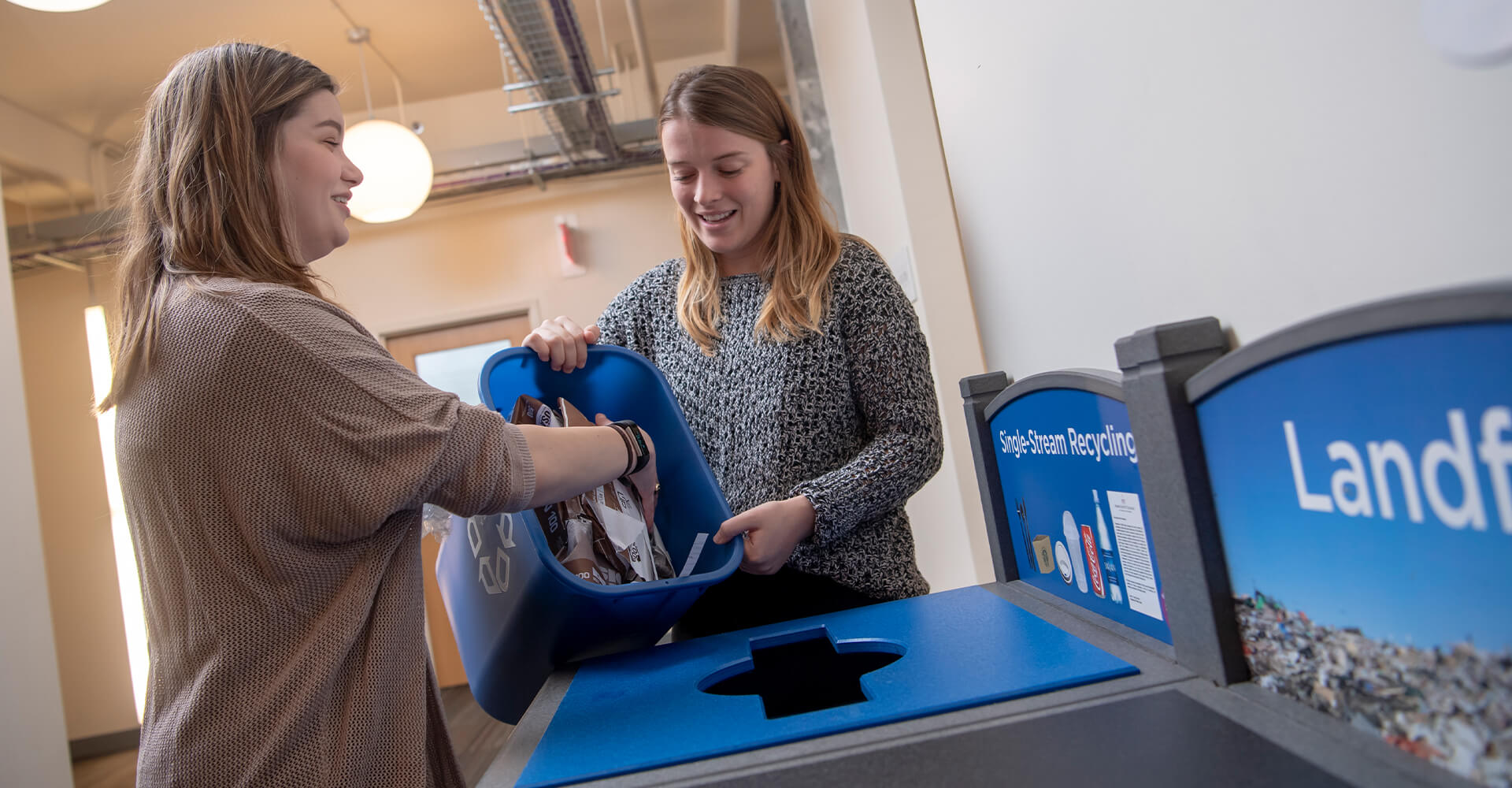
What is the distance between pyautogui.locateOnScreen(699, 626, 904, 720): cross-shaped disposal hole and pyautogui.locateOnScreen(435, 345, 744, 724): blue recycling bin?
88 millimetres

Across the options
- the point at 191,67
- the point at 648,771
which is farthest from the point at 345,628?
the point at 191,67

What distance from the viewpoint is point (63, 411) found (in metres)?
4.75

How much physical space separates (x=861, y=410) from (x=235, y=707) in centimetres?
73

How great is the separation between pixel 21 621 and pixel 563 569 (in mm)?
2526

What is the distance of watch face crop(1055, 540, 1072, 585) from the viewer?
0.82 m

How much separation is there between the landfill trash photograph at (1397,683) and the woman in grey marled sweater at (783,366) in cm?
50

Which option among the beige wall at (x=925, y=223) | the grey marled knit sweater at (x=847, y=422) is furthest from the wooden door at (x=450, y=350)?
the grey marled knit sweater at (x=847, y=422)

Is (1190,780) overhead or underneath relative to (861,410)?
underneath

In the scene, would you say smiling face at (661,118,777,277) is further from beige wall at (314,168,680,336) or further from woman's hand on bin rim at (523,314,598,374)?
beige wall at (314,168,680,336)

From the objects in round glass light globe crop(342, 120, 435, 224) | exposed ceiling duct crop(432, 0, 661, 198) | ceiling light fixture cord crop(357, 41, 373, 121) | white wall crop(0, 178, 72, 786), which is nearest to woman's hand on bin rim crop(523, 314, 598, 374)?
exposed ceiling duct crop(432, 0, 661, 198)

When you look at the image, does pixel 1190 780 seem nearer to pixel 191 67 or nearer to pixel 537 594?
pixel 537 594

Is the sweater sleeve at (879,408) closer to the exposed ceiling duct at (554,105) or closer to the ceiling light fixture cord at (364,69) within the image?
the exposed ceiling duct at (554,105)

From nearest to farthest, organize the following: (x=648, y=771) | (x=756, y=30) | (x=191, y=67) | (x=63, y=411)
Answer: (x=648, y=771) < (x=191, y=67) < (x=756, y=30) < (x=63, y=411)

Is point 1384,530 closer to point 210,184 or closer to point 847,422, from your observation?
point 847,422
